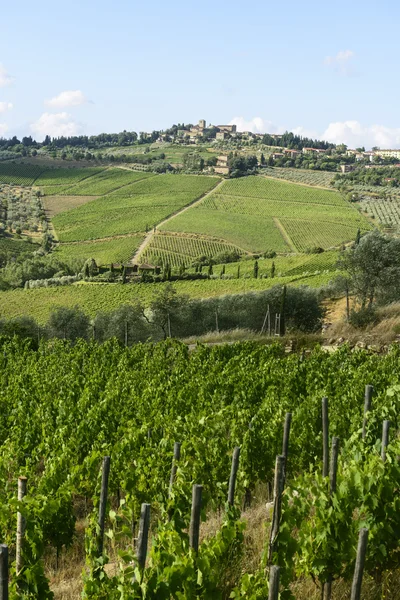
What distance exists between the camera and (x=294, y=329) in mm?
34219

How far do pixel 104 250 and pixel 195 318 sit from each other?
5446cm

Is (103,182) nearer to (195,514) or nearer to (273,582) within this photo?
(195,514)

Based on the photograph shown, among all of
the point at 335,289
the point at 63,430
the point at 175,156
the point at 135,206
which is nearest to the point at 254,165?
the point at 175,156

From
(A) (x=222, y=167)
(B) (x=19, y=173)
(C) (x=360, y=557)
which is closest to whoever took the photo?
(C) (x=360, y=557)

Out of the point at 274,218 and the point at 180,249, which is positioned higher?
the point at 274,218

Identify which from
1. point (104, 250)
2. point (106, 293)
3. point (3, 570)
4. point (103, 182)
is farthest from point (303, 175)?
point (3, 570)

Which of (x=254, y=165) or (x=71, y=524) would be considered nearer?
(x=71, y=524)

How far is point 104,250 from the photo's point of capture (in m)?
90.4

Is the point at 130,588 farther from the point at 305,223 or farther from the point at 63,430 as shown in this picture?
the point at 305,223

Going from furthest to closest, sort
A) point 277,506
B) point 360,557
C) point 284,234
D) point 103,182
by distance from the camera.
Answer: point 103,182, point 284,234, point 277,506, point 360,557

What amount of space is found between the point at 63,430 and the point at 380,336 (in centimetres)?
1715

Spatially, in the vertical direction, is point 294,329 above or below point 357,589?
below

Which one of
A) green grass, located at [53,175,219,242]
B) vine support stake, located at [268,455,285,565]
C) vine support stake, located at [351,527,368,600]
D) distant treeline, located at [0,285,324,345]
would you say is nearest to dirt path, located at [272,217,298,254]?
green grass, located at [53,175,219,242]

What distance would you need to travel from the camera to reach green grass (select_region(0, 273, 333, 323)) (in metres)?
54.9
